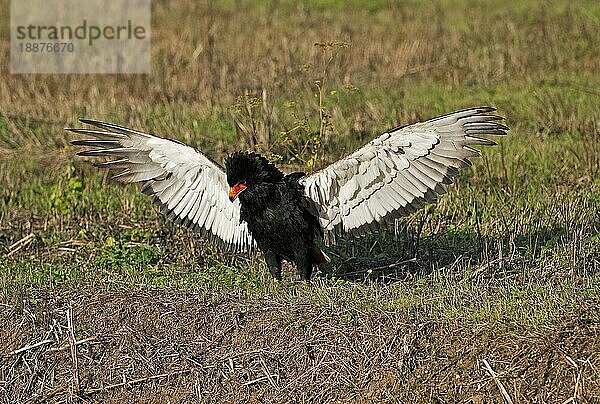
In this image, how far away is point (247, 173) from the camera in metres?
6.43

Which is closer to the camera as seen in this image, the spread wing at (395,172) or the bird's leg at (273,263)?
the spread wing at (395,172)

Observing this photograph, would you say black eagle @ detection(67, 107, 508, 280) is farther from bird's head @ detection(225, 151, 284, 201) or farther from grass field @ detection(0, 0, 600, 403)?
grass field @ detection(0, 0, 600, 403)

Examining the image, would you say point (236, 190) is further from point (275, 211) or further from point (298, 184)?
point (298, 184)

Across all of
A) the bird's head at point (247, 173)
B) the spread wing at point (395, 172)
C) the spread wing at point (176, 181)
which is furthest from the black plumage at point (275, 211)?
the spread wing at point (176, 181)

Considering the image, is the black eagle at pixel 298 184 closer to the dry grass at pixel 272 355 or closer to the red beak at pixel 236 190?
the red beak at pixel 236 190

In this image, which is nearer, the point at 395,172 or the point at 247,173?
the point at 247,173

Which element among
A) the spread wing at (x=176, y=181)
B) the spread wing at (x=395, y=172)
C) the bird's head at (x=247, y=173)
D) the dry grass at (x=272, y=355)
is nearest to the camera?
the dry grass at (x=272, y=355)

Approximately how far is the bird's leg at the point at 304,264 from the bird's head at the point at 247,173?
1.62ft

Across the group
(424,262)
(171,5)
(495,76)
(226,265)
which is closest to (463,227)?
(424,262)

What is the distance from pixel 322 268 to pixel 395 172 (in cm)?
105

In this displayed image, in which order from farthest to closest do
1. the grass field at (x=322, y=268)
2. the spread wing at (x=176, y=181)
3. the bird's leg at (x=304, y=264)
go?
the spread wing at (x=176, y=181) < the bird's leg at (x=304, y=264) < the grass field at (x=322, y=268)

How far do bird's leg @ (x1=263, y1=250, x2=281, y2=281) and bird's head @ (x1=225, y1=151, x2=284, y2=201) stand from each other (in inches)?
17.6

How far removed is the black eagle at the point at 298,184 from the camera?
20.8 ft

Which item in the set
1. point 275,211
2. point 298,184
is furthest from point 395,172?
point 275,211
